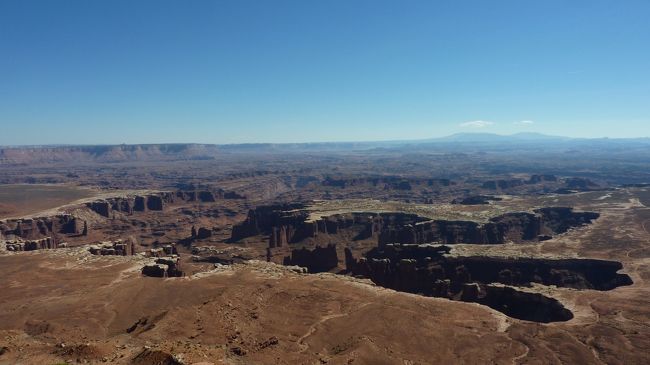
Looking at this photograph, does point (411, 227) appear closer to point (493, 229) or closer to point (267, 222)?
point (493, 229)

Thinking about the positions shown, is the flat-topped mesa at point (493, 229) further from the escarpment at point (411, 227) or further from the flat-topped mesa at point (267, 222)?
the flat-topped mesa at point (267, 222)

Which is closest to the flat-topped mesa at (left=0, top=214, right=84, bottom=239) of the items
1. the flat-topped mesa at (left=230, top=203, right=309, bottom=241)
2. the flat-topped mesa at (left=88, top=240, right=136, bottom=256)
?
the flat-topped mesa at (left=88, top=240, right=136, bottom=256)

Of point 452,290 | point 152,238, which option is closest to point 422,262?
point 452,290

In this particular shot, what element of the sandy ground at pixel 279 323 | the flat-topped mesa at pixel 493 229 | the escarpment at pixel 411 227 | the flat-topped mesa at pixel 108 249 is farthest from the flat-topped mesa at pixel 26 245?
the flat-topped mesa at pixel 493 229

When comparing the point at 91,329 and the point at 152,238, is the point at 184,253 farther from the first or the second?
the point at 91,329

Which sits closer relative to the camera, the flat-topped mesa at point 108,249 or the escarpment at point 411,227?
the flat-topped mesa at point 108,249

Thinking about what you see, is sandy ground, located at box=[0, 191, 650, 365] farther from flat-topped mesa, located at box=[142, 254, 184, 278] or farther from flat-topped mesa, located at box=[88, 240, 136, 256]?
flat-topped mesa, located at box=[88, 240, 136, 256]

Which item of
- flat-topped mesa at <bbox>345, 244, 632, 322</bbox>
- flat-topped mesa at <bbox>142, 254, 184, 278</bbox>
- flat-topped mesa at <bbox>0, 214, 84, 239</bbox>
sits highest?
flat-topped mesa at <bbox>142, 254, 184, 278</bbox>

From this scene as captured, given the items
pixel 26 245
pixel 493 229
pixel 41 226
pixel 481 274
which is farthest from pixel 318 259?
pixel 41 226
